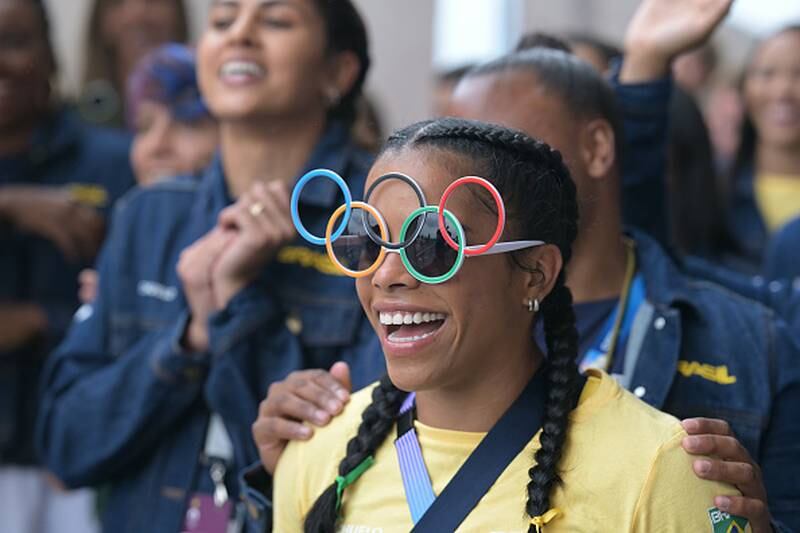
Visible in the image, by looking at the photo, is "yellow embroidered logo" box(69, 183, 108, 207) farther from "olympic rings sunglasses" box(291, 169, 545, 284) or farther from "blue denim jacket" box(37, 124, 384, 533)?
"olympic rings sunglasses" box(291, 169, 545, 284)

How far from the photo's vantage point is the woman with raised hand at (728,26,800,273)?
497 cm

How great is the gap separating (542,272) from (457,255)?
250mm

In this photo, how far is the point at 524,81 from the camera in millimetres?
3043

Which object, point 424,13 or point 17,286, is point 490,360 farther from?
point 424,13

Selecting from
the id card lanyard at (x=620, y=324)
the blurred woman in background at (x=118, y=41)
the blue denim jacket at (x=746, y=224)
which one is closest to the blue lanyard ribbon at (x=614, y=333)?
the id card lanyard at (x=620, y=324)

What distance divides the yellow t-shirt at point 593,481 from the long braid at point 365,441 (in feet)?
0.09

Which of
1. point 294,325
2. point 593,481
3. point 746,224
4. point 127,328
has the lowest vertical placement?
point 746,224

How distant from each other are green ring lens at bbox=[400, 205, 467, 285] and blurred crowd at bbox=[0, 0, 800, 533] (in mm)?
511

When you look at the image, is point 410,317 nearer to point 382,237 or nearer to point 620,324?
point 382,237

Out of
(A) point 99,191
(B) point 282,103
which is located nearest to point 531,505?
(B) point 282,103

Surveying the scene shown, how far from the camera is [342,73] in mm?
→ 3621

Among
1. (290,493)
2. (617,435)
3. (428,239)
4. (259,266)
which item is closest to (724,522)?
(617,435)

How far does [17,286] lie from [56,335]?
0.23 metres

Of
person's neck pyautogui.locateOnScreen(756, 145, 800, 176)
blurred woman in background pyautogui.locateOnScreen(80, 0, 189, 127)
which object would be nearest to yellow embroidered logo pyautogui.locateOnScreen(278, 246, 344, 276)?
blurred woman in background pyautogui.locateOnScreen(80, 0, 189, 127)
